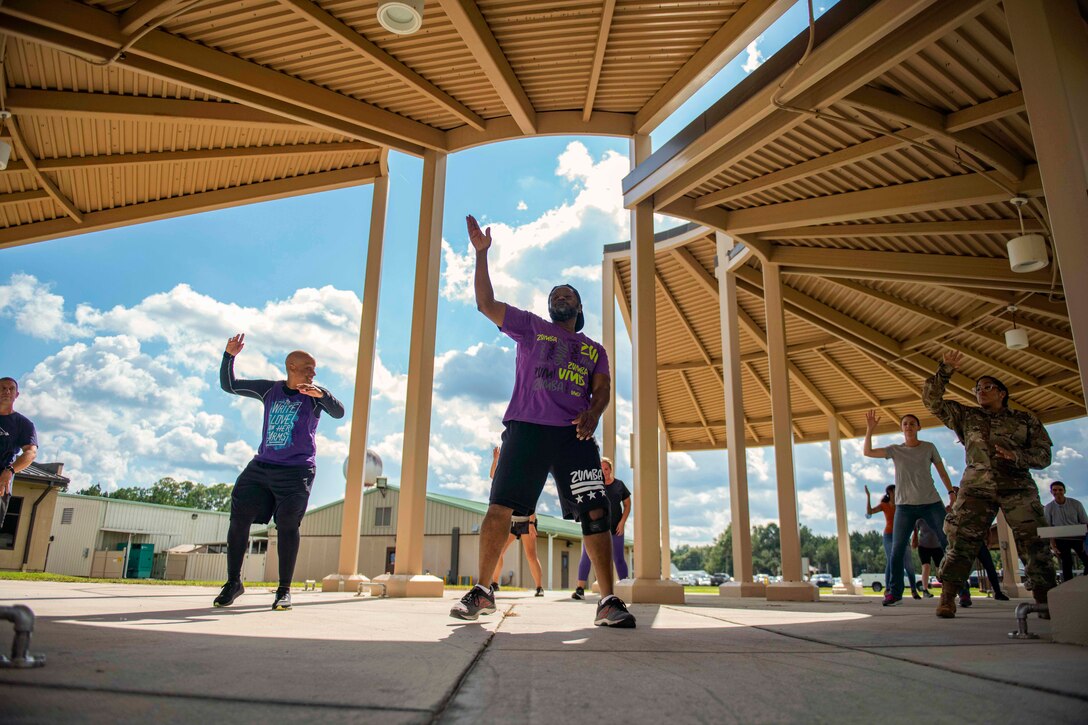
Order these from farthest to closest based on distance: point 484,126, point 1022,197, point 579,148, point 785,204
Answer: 1. point 579,148
2. point 785,204
3. point 484,126
4. point 1022,197

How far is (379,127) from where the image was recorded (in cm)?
783

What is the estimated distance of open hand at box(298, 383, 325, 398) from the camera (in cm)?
449

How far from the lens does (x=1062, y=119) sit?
3.08 m

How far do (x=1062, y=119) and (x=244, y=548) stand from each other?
5.01 meters

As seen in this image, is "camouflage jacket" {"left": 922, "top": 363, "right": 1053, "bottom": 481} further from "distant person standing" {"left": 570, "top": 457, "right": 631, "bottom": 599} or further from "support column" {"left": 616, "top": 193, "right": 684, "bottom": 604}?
"distant person standing" {"left": 570, "top": 457, "right": 631, "bottom": 599}

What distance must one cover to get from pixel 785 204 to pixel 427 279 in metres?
4.73

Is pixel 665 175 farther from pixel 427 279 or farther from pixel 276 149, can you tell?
pixel 276 149

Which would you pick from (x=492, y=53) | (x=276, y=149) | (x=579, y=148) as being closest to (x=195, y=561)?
(x=276, y=149)

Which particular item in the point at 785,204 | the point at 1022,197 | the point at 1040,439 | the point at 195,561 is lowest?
the point at 195,561

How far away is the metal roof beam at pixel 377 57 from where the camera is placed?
605cm

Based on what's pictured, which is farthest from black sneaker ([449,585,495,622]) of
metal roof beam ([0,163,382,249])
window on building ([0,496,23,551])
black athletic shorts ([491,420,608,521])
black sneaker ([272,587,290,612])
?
window on building ([0,496,23,551])

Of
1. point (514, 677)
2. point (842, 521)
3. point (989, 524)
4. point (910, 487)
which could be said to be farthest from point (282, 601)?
point (842, 521)

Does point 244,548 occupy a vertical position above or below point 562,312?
below

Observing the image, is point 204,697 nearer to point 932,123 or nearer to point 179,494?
point 932,123
